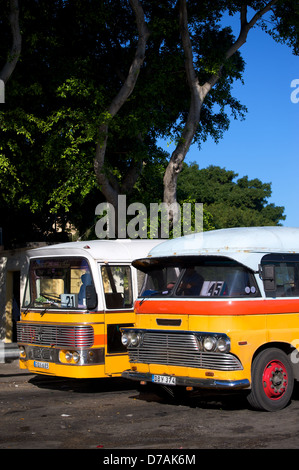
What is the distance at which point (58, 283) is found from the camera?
12102mm

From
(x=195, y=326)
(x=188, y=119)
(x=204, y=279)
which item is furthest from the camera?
(x=188, y=119)

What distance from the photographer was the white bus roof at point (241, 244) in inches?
387

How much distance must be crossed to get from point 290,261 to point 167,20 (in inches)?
474

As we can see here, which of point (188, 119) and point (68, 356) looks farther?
point (188, 119)

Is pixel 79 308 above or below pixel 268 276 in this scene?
below

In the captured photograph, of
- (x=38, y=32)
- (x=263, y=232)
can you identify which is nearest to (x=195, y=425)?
(x=263, y=232)

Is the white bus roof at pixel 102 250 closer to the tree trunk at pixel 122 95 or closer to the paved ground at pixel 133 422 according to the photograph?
the paved ground at pixel 133 422

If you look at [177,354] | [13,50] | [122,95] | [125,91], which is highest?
[13,50]

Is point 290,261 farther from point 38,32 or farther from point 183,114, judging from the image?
point 183,114

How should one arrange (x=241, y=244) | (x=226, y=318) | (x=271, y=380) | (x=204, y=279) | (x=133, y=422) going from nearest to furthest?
(x=133, y=422) < (x=226, y=318) < (x=271, y=380) < (x=241, y=244) < (x=204, y=279)

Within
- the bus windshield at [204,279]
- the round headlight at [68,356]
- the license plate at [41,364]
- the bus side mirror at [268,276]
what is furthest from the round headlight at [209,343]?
the license plate at [41,364]

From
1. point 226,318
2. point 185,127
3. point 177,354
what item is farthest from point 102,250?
point 185,127

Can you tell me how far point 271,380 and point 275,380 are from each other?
9 cm

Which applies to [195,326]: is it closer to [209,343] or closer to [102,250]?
[209,343]
